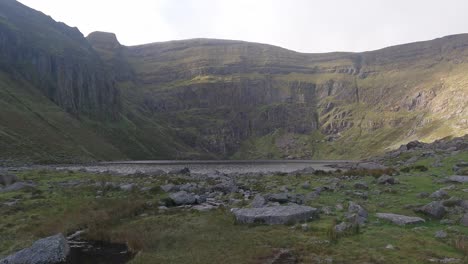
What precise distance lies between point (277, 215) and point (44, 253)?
13.8 metres

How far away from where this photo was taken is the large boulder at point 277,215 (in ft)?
78.6

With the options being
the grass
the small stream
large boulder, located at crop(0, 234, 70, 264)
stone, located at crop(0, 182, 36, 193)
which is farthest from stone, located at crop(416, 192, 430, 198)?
stone, located at crop(0, 182, 36, 193)

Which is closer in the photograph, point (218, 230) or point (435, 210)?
point (435, 210)

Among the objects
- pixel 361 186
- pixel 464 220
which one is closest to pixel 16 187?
pixel 361 186

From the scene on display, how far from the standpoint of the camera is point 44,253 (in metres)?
19.3

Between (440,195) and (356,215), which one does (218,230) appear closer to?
(356,215)

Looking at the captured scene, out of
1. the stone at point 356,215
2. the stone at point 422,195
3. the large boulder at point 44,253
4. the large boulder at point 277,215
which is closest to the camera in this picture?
the large boulder at point 44,253

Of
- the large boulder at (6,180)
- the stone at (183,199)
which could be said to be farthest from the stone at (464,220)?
the large boulder at (6,180)

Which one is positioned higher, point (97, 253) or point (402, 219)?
point (402, 219)

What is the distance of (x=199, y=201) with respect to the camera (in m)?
34.3

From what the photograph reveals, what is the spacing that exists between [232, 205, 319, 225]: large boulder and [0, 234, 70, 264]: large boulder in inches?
433

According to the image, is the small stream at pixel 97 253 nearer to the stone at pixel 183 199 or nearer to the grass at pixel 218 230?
the grass at pixel 218 230

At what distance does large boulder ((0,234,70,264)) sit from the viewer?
1848 centimetres

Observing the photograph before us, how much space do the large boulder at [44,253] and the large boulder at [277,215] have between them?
11.0 metres
